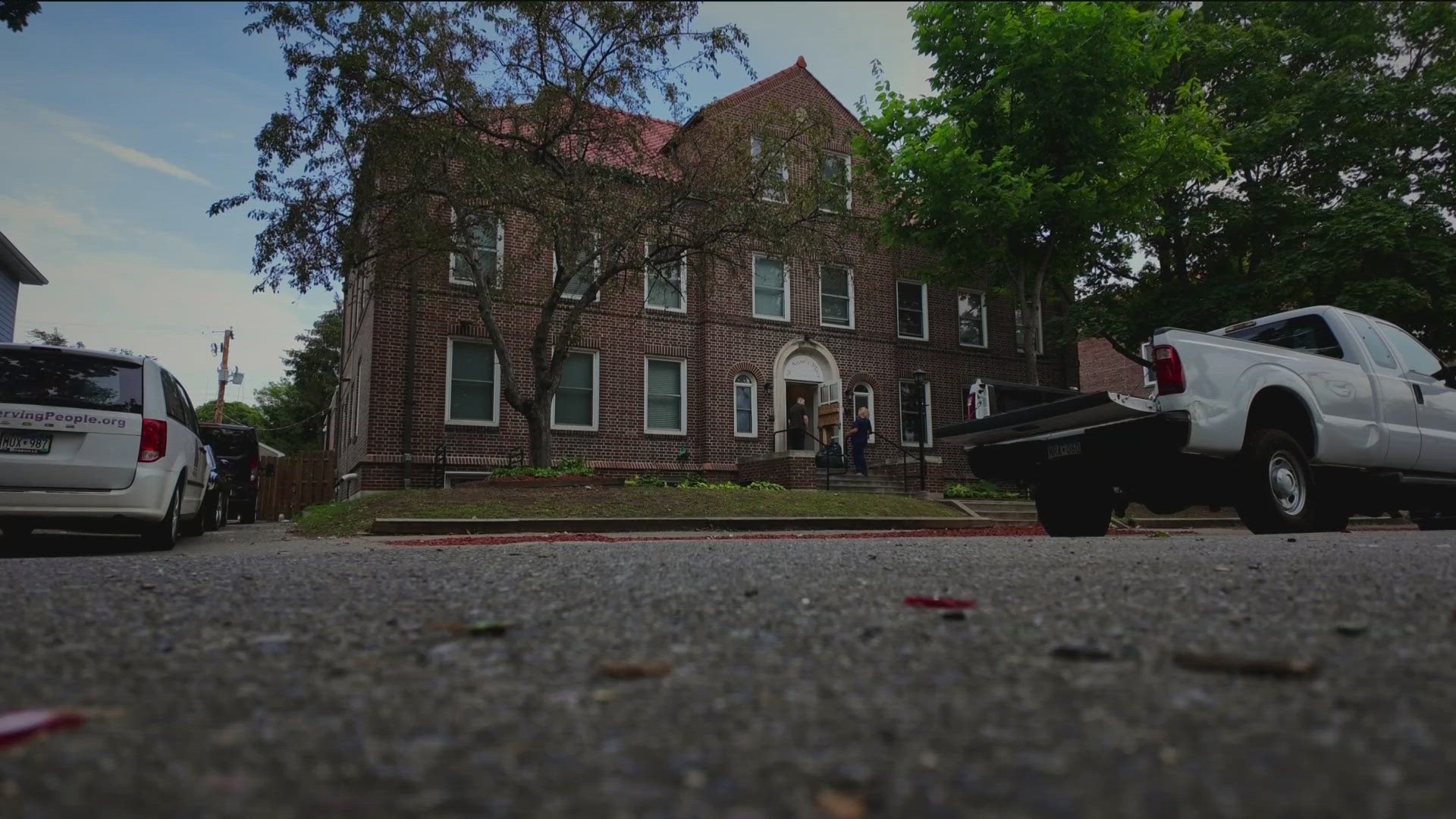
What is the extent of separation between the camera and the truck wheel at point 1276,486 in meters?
7.29

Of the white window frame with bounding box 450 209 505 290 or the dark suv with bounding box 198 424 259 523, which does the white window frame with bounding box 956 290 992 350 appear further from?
the dark suv with bounding box 198 424 259 523

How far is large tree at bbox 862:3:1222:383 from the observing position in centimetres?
1783

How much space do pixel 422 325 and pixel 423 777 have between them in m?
18.8

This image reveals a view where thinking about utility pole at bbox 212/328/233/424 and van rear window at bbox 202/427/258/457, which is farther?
utility pole at bbox 212/328/233/424

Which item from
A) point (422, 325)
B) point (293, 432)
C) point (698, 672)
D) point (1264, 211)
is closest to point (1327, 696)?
point (698, 672)

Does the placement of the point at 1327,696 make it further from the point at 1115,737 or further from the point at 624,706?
the point at 624,706

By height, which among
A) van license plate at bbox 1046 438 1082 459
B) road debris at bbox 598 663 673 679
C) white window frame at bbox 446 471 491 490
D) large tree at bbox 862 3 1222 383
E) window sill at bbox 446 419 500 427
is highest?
large tree at bbox 862 3 1222 383

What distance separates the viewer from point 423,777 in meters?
1.38

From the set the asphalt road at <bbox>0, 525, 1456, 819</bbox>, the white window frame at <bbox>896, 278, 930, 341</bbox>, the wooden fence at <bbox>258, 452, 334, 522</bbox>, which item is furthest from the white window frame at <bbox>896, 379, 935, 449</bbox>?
the asphalt road at <bbox>0, 525, 1456, 819</bbox>

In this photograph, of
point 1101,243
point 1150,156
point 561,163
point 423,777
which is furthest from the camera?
point 1101,243

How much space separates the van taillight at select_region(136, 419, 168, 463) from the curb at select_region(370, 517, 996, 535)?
2.89 metres

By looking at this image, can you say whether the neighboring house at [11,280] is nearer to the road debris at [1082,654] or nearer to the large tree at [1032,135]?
the large tree at [1032,135]

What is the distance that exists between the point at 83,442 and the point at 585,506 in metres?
6.03

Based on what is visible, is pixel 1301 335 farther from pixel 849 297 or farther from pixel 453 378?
pixel 453 378
